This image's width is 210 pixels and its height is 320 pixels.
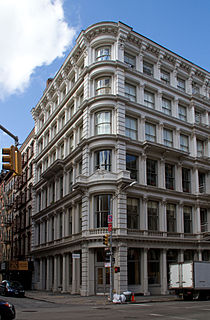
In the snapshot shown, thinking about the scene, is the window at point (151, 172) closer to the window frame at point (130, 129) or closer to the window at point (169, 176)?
the window at point (169, 176)

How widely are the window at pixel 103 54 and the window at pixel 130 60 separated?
207 cm

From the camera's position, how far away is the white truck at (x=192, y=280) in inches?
1102

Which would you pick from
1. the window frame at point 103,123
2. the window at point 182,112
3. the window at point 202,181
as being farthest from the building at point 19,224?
the window at point 182,112

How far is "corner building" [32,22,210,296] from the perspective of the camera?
33031 millimetres

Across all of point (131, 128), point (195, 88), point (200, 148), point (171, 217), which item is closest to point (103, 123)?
point (131, 128)

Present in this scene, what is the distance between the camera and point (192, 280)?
2777 cm

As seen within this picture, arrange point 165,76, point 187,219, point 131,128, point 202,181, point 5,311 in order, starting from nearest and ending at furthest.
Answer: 1. point 5,311
2. point 131,128
3. point 187,219
4. point 202,181
5. point 165,76

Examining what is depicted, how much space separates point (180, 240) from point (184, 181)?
6878 mm

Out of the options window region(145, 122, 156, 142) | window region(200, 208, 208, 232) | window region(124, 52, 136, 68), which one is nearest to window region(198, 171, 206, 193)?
window region(200, 208, 208, 232)

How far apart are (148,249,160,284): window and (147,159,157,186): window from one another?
6.78 meters

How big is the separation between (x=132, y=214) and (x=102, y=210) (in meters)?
3.14

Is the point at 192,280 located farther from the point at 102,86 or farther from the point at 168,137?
the point at 102,86

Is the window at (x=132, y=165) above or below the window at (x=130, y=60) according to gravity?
below

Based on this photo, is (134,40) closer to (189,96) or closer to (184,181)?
(189,96)
